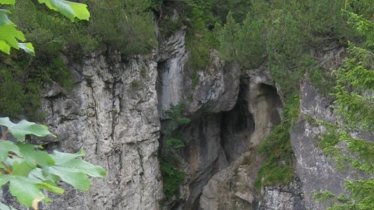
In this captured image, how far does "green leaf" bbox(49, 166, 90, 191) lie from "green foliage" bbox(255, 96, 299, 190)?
1037cm

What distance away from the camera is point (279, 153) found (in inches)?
485

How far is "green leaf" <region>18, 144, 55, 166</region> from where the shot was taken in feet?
3.94

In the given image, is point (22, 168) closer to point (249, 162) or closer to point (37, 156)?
point (37, 156)

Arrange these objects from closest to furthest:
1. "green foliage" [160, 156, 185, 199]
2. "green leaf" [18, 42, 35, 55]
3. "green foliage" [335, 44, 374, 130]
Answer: "green leaf" [18, 42, 35, 55] < "green foliage" [335, 44, 374, 130] < "green foliage" [160, 156, 185, 199]

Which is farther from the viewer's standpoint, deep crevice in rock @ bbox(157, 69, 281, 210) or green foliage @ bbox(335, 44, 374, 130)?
deep crevice in rock @ bbox(157, 69, 281, 210)

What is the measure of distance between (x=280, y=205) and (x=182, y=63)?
5.06 metres

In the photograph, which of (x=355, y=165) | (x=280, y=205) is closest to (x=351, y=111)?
(x=355, y=165)

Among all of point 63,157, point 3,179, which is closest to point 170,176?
point 63,157

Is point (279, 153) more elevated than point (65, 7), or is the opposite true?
point (65, 7)

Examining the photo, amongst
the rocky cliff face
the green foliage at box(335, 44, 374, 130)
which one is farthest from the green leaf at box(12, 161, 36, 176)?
the rocky cliff face

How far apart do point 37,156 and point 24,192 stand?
0.45 ft

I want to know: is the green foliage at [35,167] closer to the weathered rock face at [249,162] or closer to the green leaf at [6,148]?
the green leaf at [6,148]

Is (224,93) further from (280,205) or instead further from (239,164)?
(280,205)

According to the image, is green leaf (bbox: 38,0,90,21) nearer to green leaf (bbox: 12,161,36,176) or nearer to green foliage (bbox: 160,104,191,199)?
green leaf (bbox: 12,161,36,176)
